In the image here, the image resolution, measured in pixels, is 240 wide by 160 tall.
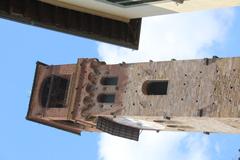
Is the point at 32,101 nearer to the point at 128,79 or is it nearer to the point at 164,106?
the point at 128,79

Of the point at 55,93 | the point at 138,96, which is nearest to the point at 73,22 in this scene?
the point at 138,96

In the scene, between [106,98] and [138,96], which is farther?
[106,98]

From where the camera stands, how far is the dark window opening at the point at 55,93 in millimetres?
40375

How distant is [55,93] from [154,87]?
7864 millimetres

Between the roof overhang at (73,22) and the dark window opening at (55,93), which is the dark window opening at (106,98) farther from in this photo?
the roof overhang at (73,22)

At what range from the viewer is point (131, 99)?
35.9 meters

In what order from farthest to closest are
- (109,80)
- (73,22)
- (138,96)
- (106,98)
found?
(109,80) → (106,98) → (138,96) → (73,22)

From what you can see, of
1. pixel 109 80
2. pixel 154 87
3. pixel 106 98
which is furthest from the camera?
pixel 109 80

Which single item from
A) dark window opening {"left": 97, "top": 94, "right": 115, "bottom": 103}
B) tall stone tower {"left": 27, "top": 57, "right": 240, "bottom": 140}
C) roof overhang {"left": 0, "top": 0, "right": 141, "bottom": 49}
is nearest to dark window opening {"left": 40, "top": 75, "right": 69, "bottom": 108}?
tall stone tower {"left": 27, "top": 57, "right": 240, "bottom": 140}

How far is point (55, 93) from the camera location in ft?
134

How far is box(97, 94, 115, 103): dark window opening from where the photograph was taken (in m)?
36.9

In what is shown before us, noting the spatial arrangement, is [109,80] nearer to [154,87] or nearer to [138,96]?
[138,96]

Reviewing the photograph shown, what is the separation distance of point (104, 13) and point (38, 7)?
3615 millimetres

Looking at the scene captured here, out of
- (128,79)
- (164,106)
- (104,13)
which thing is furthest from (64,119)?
(104,13)
